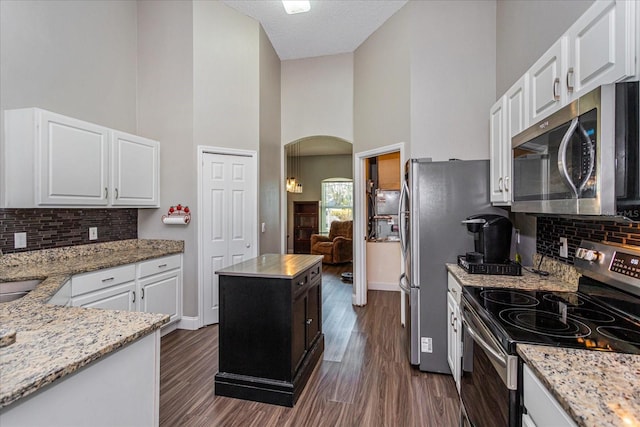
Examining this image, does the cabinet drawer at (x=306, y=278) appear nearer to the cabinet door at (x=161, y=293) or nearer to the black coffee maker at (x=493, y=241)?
the black coffee maker at (x=493, y=241)

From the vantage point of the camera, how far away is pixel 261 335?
225 cm

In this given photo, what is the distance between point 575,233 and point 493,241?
49 cm

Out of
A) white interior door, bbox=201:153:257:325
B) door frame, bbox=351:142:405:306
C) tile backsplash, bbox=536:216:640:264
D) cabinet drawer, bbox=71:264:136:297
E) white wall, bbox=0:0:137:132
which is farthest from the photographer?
door frame, bbox=351:142:405:306

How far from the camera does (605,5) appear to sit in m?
1.15

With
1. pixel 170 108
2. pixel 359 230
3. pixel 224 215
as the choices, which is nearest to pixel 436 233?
pixel 359 230

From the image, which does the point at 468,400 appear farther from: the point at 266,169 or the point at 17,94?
the point at 17,94

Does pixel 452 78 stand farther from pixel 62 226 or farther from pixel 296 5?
pixel 62 226

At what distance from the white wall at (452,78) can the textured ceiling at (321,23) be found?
0.61m

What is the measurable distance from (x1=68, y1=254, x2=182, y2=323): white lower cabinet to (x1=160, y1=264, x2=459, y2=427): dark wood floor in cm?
43

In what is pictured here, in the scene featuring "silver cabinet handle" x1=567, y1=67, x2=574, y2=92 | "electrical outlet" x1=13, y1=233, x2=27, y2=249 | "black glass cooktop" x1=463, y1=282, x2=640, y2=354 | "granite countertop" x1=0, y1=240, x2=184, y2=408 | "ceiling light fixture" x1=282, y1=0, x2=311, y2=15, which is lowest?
"black glass cooktop" x1=463, y1=282, x2=640, y2=354

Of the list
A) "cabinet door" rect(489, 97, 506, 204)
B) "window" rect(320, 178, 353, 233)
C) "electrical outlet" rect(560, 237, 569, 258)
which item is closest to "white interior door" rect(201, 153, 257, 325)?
"cabinet door" rect(489, 97, 506, 204)

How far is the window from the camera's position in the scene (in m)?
9.30

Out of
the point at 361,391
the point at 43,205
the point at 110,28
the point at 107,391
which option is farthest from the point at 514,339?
the point at 110,28

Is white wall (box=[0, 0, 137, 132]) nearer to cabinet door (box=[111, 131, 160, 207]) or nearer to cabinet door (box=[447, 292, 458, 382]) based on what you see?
cabinet door (box=[111, 131, 160, 207])
